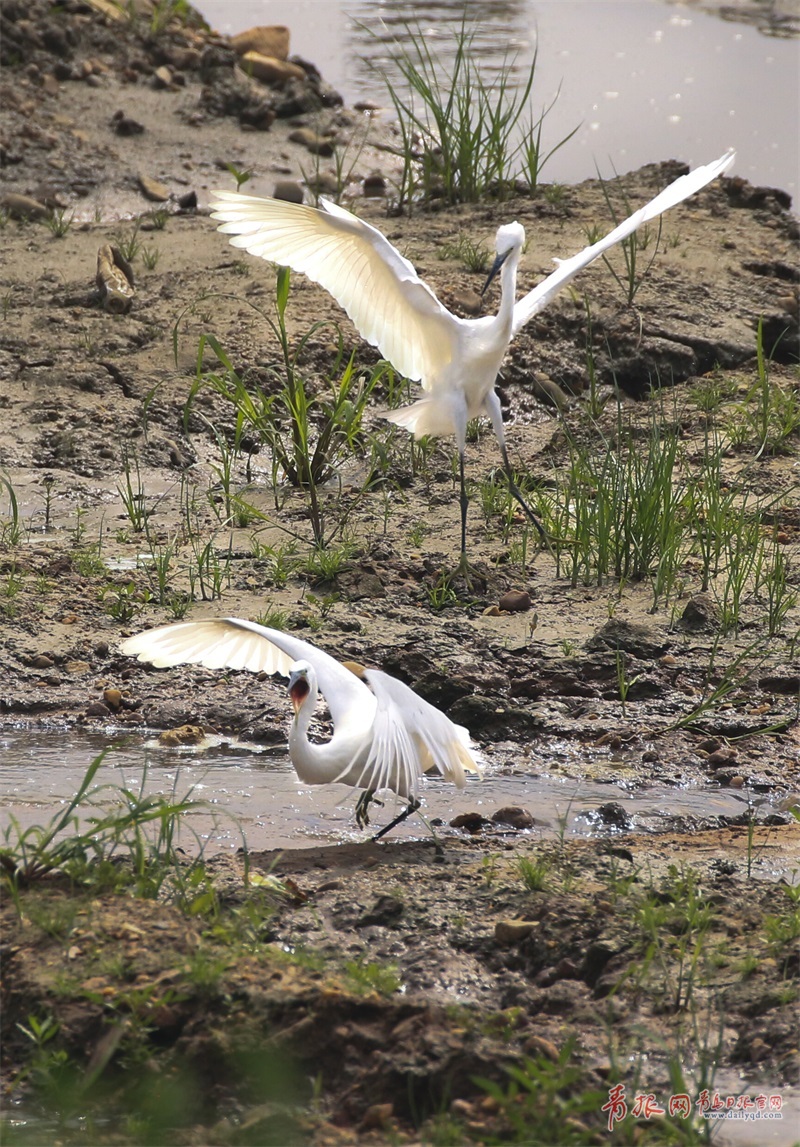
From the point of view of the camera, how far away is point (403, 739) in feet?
11.0

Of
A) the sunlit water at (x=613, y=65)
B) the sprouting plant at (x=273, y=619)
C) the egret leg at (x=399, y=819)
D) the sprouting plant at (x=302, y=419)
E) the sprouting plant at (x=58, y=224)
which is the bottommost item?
the egret leg at (x=399, y=819)

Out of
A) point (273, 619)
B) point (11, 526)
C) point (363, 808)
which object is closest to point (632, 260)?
point (273, 619)

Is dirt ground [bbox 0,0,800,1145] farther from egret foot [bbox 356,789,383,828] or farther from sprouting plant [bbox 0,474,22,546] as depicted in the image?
egret foot [bbox 356,789,383,828]

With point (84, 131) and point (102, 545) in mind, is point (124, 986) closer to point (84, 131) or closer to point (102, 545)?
point (102, 545)

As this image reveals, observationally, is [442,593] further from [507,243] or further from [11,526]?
[11,526]

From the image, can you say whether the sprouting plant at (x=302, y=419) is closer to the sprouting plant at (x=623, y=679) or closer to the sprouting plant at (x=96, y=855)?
the sprouting plant at (x=623, y=679)

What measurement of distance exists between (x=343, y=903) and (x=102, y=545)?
8.64 ft

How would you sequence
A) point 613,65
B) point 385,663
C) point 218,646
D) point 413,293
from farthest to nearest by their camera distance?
point 613,65
point 413,293
point 385,663
point 218,646

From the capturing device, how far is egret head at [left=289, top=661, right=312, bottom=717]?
11.2 ft

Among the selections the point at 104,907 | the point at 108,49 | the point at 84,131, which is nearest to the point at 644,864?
the point at 104,907

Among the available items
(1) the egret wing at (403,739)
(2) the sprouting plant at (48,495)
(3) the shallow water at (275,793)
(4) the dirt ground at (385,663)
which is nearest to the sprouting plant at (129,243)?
(4) the dirt ground at (385,663)

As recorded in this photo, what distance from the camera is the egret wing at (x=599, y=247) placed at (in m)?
5.40

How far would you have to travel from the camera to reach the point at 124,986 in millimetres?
2658

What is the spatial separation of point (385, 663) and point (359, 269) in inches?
60.7
